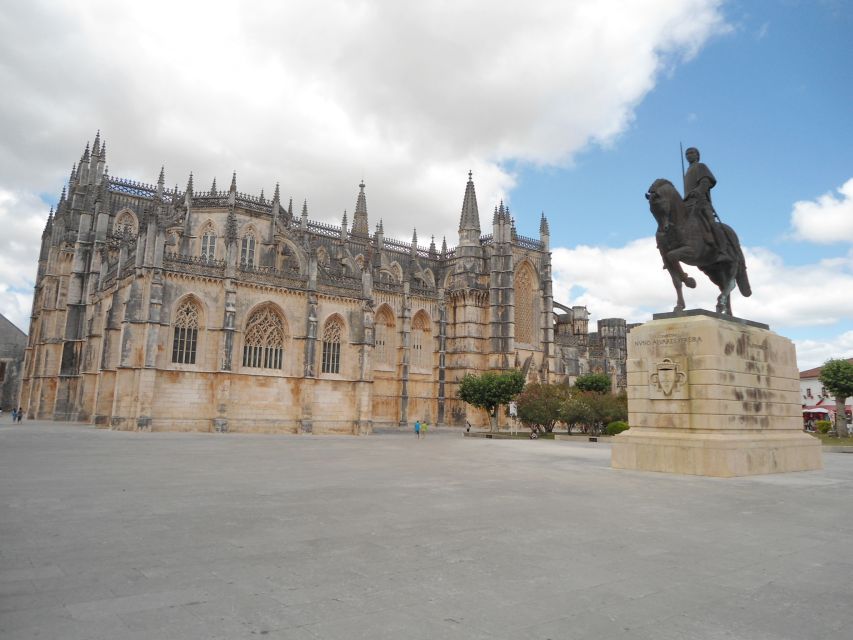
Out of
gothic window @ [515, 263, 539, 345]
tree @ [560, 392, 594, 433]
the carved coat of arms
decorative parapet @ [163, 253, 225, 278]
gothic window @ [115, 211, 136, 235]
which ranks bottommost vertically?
tree @ [560, 392, 594, 433]

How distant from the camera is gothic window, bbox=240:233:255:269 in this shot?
43.7 m

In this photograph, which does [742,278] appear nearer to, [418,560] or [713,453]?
[713,453]

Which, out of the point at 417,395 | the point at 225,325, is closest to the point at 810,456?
the point at 225,325

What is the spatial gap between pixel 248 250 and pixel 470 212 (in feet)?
76.8

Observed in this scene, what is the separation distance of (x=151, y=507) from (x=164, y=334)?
2479 cm

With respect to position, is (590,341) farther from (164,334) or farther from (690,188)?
(690,188)

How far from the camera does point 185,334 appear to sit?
104 ft

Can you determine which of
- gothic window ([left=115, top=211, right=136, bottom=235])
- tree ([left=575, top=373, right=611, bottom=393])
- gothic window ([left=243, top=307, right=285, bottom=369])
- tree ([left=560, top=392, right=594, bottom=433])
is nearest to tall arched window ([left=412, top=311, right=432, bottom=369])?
tree ([left=575, top=373, right=611, bottom=393])

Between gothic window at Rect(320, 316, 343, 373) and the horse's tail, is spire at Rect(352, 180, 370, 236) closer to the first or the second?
gothic window at Rect(320, 316, 343, 373)

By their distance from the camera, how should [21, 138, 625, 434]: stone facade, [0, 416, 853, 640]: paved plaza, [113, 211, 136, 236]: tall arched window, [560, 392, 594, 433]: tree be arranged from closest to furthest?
[0, 416, 853, 640]: paved plaza, [21, 138, 625, 434]: stone facade, [560, 392, 594, 433]: tree, [113, 211, 136, 236]: tall arched window

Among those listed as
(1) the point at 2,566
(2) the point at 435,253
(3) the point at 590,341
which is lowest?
(1) the point at 2,566

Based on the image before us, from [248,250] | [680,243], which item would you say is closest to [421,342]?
[248,250]

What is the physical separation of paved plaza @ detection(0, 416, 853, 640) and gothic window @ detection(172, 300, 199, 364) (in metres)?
20.9

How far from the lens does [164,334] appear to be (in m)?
30.7
